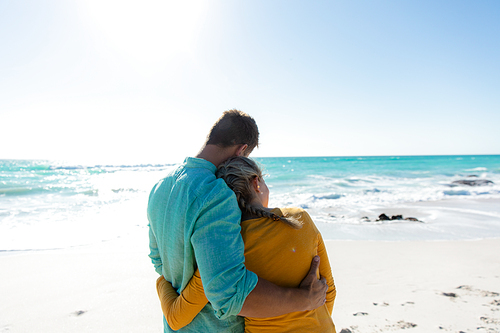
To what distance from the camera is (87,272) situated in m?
4.65

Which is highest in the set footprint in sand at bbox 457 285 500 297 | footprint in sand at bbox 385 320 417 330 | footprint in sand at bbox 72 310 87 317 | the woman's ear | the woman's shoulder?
the woman's ear

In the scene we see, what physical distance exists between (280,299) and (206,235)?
0.51 m

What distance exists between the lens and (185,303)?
1451mm

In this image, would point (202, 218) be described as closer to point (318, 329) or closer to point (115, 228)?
point (318, 329)

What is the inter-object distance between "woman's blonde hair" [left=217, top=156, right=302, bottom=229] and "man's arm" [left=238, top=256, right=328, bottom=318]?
1.06 ft

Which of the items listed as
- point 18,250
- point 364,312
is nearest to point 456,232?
point 364,312

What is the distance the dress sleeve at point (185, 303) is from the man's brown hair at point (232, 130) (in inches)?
30.0

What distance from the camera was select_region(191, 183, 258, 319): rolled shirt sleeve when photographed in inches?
49.8

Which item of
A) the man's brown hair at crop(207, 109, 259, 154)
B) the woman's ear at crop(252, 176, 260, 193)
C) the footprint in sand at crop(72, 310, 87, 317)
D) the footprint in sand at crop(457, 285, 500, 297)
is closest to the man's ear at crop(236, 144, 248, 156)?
the man's brown hair at crop(207, 109, 259, 154)

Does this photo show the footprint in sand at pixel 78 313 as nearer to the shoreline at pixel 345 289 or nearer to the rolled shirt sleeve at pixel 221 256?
the shoreline at pixel 345 289

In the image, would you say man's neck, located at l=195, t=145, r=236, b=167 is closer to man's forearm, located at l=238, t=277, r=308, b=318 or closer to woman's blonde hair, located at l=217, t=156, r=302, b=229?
woman's blonde hair, located at l=217, t=156, r=302, b=229

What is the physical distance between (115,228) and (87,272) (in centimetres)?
327

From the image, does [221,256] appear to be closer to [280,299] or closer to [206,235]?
[206,235]

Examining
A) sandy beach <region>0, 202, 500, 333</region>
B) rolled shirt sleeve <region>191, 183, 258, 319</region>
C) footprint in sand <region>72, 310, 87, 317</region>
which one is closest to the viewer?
rolled shirt sleeve <region>191, 183, 258, 319</region>
